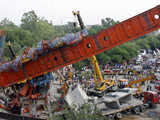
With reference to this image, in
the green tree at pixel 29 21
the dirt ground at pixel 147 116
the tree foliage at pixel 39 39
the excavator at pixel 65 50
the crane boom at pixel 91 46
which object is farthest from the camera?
the green tree at pixel 29 21

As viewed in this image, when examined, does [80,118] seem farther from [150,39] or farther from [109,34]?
[150,39]

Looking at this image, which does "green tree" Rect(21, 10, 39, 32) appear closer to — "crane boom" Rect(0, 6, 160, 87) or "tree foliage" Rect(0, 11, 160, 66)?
"tree foliage" Rect(0, 11, 160, 66)

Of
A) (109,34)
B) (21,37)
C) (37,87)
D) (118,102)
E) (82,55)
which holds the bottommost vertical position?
(118,102)

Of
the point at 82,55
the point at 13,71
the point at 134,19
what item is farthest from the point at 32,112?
the point at 134,19

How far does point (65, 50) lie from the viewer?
36.9 feet

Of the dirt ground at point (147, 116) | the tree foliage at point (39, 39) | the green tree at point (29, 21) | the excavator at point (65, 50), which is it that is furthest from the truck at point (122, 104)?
the green tree at point (29, 21)

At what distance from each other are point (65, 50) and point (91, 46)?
162 centimetres

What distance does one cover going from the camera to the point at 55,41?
10.7 m

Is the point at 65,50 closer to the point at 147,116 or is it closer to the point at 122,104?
the point at 122,104

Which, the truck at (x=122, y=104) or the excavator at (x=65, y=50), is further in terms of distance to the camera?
the truck at (x=122, y=104)

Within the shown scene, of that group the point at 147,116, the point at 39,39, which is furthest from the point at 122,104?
the point at 39,39

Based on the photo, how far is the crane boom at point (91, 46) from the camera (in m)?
9.64

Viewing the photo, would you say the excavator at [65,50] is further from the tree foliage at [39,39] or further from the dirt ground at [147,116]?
the tree foliage at [39,39]

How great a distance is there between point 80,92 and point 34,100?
3326 millimetres
